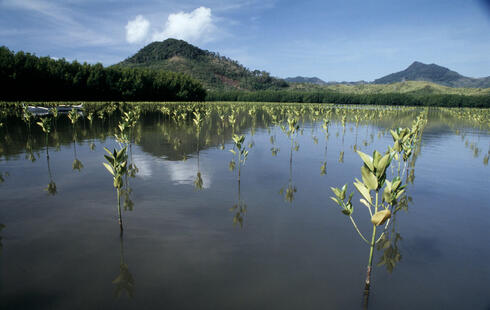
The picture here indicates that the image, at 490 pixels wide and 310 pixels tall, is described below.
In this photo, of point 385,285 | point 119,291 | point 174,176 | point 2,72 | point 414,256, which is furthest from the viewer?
point 2,72

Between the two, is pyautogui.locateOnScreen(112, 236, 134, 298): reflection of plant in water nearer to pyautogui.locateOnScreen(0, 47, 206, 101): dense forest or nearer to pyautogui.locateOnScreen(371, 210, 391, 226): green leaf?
pyautogui.locateOnScreen(371, 210, 391, 226): green leaf

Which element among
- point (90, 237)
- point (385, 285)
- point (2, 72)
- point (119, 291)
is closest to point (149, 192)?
point (90, 237)

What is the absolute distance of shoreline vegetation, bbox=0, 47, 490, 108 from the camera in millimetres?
54656

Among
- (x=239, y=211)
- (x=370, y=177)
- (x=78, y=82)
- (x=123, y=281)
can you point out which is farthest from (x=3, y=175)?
(x=78, y=82)

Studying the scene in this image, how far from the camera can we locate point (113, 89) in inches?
2938

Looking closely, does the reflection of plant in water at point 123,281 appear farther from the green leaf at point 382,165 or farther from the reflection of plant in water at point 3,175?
the reflection of plant in water at point 3,175

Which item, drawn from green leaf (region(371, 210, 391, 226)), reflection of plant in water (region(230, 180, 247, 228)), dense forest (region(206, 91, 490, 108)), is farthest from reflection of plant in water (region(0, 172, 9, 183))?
dense forest (region(206, 91, 490, 108))

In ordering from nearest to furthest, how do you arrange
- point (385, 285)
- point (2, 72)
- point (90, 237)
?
point (385, 285) → point (90, 237) → point (2, 72)

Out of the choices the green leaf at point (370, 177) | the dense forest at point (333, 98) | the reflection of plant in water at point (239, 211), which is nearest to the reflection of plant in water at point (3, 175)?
the reflection of plant in water at point (239, 211)

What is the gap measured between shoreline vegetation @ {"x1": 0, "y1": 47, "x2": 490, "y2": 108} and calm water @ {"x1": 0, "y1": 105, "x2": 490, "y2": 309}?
2210 inches

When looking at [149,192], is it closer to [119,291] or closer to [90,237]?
[90,237]

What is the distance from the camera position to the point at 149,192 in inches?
356

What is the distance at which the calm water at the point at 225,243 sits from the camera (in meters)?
4.50

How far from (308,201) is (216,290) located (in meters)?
4.82
